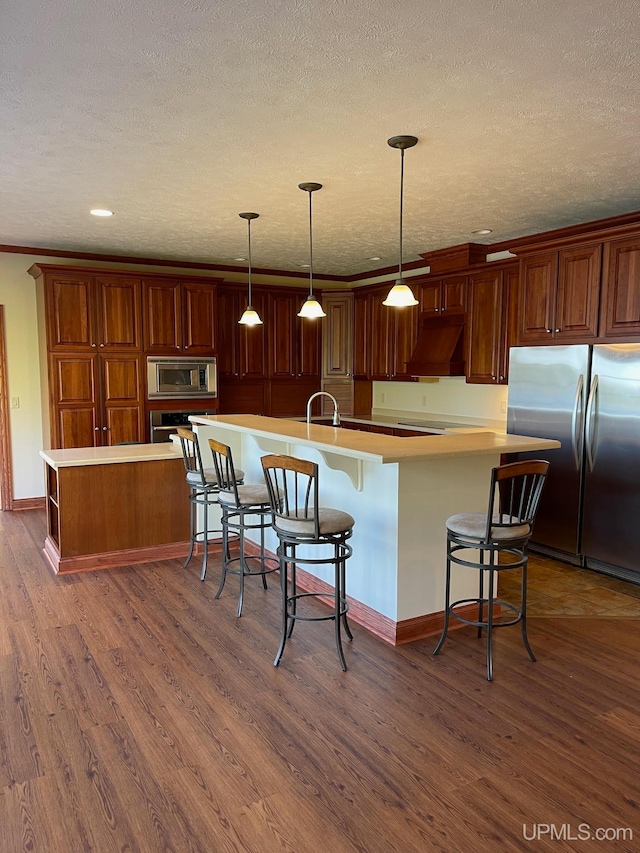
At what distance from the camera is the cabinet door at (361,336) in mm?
7254

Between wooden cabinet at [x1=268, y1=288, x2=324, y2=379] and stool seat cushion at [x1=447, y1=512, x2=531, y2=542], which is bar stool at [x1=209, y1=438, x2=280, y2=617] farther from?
wooden cabinet at [x1=268, y1=288, x2=324, y2=379]

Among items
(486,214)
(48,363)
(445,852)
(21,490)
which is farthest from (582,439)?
(21,490)

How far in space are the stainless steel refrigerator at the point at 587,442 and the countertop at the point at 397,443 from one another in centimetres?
104

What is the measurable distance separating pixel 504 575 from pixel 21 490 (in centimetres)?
→ 489

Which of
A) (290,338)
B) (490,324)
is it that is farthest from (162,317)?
(490,324)

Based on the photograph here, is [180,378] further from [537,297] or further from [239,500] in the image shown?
[537,297]

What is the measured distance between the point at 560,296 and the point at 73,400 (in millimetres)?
4435

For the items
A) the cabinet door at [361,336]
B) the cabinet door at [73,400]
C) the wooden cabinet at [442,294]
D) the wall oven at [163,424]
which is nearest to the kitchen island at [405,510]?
the wooden cabinet at [442,294]

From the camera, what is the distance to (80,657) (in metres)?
3.07

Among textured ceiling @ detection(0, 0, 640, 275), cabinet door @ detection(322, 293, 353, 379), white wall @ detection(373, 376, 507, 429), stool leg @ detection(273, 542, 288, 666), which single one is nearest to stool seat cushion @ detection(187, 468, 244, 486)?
stool leg @ detection(273, 542, 288, 666)

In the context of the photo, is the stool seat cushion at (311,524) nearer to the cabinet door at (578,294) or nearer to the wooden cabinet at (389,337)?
the cabinet door at (578,294)

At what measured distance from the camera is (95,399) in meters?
5.88

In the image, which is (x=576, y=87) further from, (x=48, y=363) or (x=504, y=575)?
(x=48, y=363)
